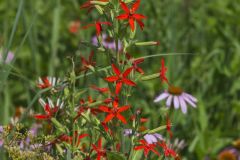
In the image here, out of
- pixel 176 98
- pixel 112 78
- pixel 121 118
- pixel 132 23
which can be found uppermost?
pixel 132 23

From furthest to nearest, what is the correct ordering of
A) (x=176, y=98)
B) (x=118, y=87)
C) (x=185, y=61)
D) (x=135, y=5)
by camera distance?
1. (x=185, y=61)
2. (x=176, y=98)
3. (x=135, y=5)
4. (x=118, y=87)

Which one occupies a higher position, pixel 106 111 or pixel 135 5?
pixel 135 5

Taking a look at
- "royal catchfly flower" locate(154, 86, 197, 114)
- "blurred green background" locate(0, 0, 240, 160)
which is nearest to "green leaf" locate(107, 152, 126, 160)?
"royal catchfly flower" locate(154, 86, 197, 114)

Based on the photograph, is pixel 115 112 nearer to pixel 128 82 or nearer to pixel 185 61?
pixel 128 82

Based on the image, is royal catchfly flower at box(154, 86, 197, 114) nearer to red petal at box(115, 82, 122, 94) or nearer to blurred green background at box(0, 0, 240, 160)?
blurred green background at box(0, 0, 240, 160)

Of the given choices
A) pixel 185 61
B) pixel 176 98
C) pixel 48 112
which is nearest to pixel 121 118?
pixel 48 112

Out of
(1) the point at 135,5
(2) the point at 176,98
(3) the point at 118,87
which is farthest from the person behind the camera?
(2) the point at 176,98

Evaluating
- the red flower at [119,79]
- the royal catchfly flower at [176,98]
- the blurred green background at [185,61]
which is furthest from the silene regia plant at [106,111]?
the blurred green background at [185,61]

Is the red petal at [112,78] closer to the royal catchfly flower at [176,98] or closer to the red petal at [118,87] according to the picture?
the red petal at [118,87]

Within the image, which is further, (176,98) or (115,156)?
(176,98)
